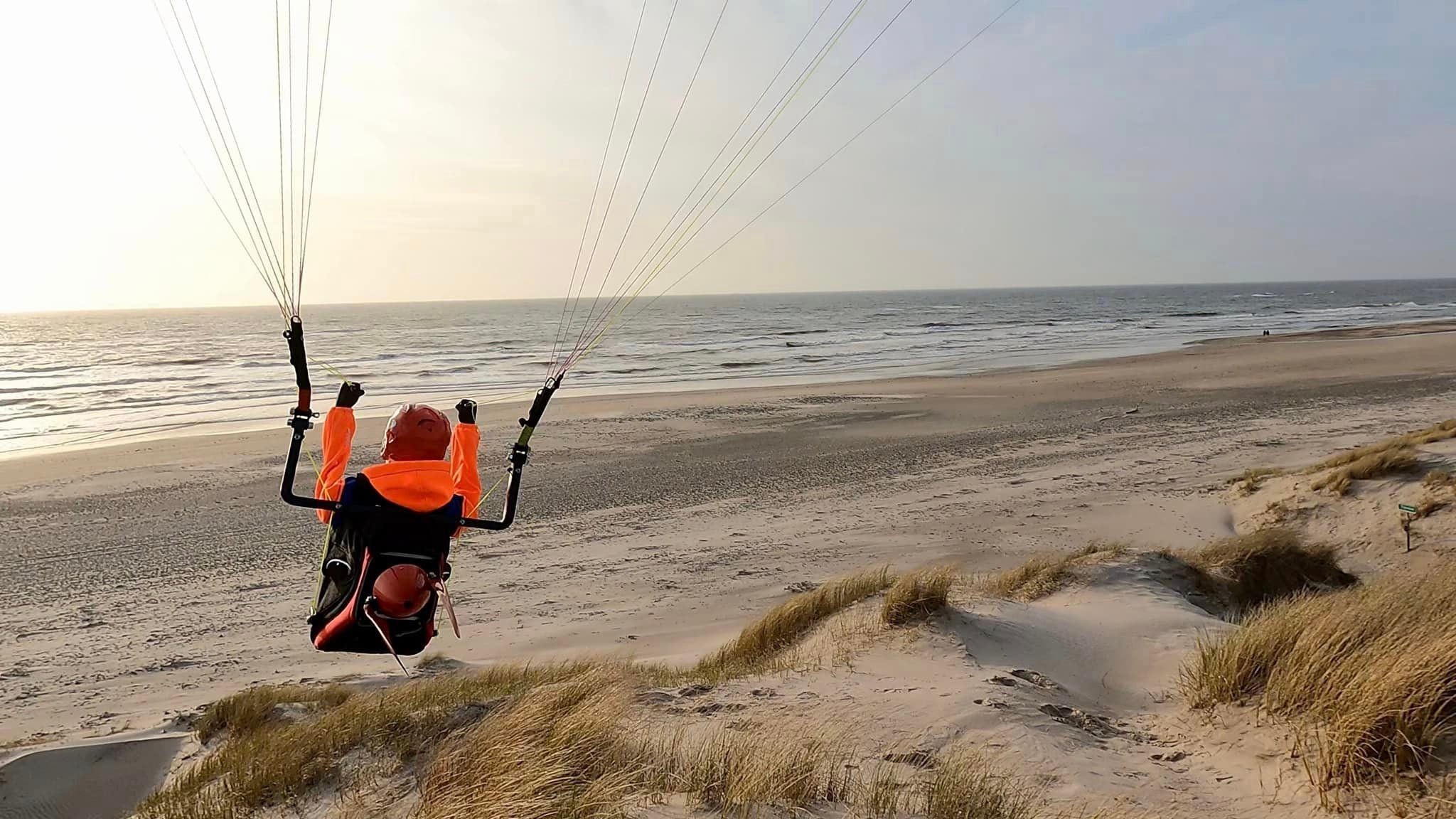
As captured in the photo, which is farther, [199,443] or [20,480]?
[199,443]

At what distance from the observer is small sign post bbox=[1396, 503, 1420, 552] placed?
996 cm

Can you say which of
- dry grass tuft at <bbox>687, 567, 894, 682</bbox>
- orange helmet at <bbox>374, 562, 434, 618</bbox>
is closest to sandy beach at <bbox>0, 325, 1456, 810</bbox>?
dry grass tuft at <bbox>687, 567, 894, 682</bbox>

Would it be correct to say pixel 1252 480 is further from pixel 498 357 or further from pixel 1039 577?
pixel 498 357

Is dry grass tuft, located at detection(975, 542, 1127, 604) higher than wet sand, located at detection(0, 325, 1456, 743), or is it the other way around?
dry grass tuft, located at detection(975, 542, 1127, 604)

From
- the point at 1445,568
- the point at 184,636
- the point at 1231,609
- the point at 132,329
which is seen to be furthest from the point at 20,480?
the point at 132,329

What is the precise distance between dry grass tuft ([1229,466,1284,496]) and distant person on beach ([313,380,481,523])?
12842 millimetres

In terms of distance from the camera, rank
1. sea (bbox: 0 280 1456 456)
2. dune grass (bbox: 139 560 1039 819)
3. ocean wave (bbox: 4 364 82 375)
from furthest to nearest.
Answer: ocean wave (bbox: 4 364 82 375)
sea (bbox: 0 280 1456 456)
dune grass (bbox: 139 560 1039 819)

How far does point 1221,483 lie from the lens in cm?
1451

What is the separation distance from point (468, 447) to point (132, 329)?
405ft

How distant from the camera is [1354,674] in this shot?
14.4 ft

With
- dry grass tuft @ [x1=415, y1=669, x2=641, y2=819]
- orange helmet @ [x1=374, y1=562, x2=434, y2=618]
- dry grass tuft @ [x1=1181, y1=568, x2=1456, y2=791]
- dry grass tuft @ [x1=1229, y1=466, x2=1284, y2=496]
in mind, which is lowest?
dry grass tuft @ [x1=1229, y1=466, x2=1284, y2=496]

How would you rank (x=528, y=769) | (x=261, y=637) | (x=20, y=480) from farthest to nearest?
(x=20, y=480), (x=261, y=637), (x=528, y=769)

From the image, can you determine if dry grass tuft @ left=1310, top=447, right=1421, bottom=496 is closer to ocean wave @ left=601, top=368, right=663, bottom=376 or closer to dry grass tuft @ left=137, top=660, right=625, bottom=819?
dry grass tuft @ left=137, top=660, right=625, bottom=819

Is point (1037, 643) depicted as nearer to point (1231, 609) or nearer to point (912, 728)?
point (912, 728)
